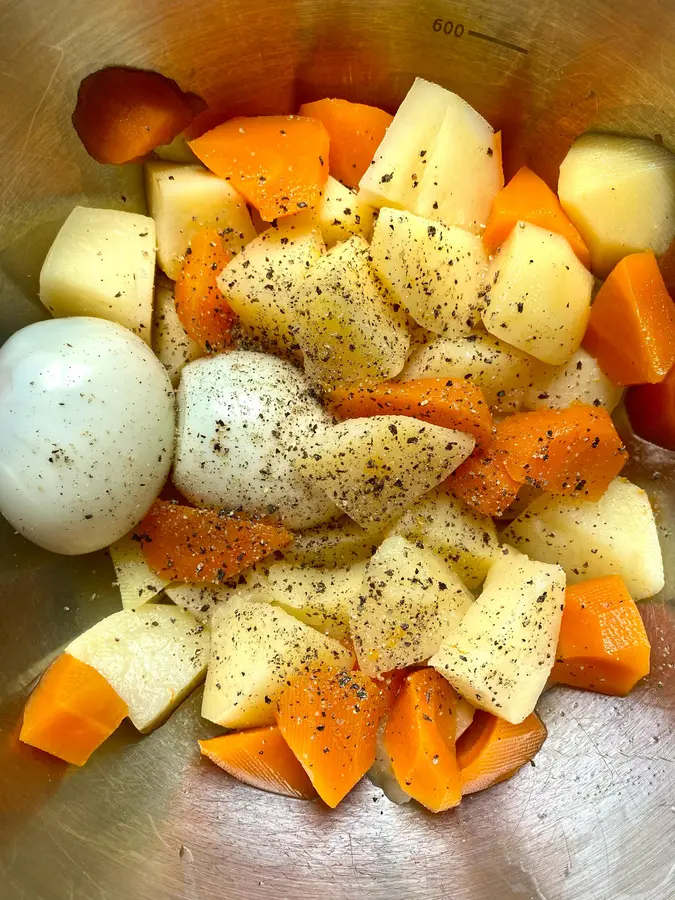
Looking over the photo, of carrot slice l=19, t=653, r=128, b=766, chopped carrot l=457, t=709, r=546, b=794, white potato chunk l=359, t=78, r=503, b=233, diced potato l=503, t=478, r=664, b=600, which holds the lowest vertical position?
chopped carrot l=457, t=709, r=546, b=794

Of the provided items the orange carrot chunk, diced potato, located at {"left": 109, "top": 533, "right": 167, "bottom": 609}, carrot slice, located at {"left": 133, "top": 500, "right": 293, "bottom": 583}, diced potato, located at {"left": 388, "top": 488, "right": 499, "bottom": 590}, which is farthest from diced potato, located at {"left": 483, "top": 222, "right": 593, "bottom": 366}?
diced potato, located at {"left": 109, "top": 533, "right": 167, "bottom": 609}

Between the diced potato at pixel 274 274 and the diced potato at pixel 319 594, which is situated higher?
the diced potato at pixel 274 274

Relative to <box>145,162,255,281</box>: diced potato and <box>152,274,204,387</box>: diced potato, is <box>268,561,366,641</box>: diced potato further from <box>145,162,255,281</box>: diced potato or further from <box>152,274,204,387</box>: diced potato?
<box>145,162,255,281</box>: diced potato

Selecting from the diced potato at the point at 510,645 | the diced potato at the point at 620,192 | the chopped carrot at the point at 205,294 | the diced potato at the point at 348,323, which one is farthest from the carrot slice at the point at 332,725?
the diced potato at the point at 620,192

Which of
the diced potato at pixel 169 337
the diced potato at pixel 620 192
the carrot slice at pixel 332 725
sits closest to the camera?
the carrot slice at pixel 332 725

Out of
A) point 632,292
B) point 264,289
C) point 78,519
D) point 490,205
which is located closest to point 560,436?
point 632,292

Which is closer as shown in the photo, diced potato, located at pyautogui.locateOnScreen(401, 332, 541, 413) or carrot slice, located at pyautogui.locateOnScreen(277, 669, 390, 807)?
carrot slice, located at pyautogui.locateOnScreen(277, 669, 390, 807)

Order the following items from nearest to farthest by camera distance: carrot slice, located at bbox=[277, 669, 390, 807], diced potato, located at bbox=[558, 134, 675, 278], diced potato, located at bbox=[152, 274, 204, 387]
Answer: carrot slice, located at bbox=[277, 669, 390, 807]
diced potato, located at bbox=[558, 134, 675, 278]
diced potato, located at bbox=[152, 274, 204, 387]

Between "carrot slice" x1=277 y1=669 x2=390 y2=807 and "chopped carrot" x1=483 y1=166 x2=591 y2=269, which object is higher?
"chopped carrot" x1=483 y1=166 x2=591 y2=269

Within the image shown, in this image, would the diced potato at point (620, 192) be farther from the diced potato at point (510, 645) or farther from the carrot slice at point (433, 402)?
the diced potato at point (510, 645)
